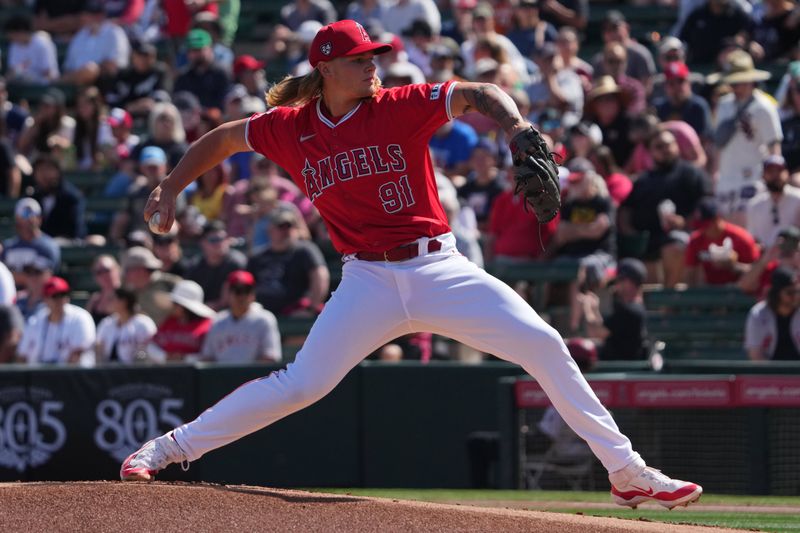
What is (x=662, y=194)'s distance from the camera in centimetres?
1259

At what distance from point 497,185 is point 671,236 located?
67.7 inches

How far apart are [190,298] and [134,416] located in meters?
1.07

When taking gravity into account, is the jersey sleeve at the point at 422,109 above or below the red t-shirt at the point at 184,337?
above

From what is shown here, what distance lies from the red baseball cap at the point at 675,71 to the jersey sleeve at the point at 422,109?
334 inches

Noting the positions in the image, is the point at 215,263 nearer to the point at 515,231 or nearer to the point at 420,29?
the point at 515,231

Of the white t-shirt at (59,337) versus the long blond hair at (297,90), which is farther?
the white t-shirt at (59,337)

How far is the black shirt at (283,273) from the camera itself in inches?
481

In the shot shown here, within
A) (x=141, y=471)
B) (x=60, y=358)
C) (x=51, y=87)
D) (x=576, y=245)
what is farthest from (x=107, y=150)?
(x=141, y=471)

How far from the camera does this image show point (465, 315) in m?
5.77

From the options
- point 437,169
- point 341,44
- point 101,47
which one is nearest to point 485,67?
point 437,169

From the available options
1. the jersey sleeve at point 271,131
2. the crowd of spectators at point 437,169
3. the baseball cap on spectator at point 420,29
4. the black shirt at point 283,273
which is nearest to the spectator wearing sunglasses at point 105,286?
the crowd of spectators at point 437,169

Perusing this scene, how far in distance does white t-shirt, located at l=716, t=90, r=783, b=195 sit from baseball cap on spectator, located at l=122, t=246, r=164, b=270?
16.1 feet

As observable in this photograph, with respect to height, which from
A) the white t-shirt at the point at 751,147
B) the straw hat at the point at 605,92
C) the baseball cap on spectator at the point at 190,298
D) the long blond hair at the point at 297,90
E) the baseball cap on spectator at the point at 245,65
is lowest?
the baseball cap on spectator at the point at 190,298

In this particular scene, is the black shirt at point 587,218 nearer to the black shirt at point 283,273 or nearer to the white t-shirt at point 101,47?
the black shirt at point 283,273
